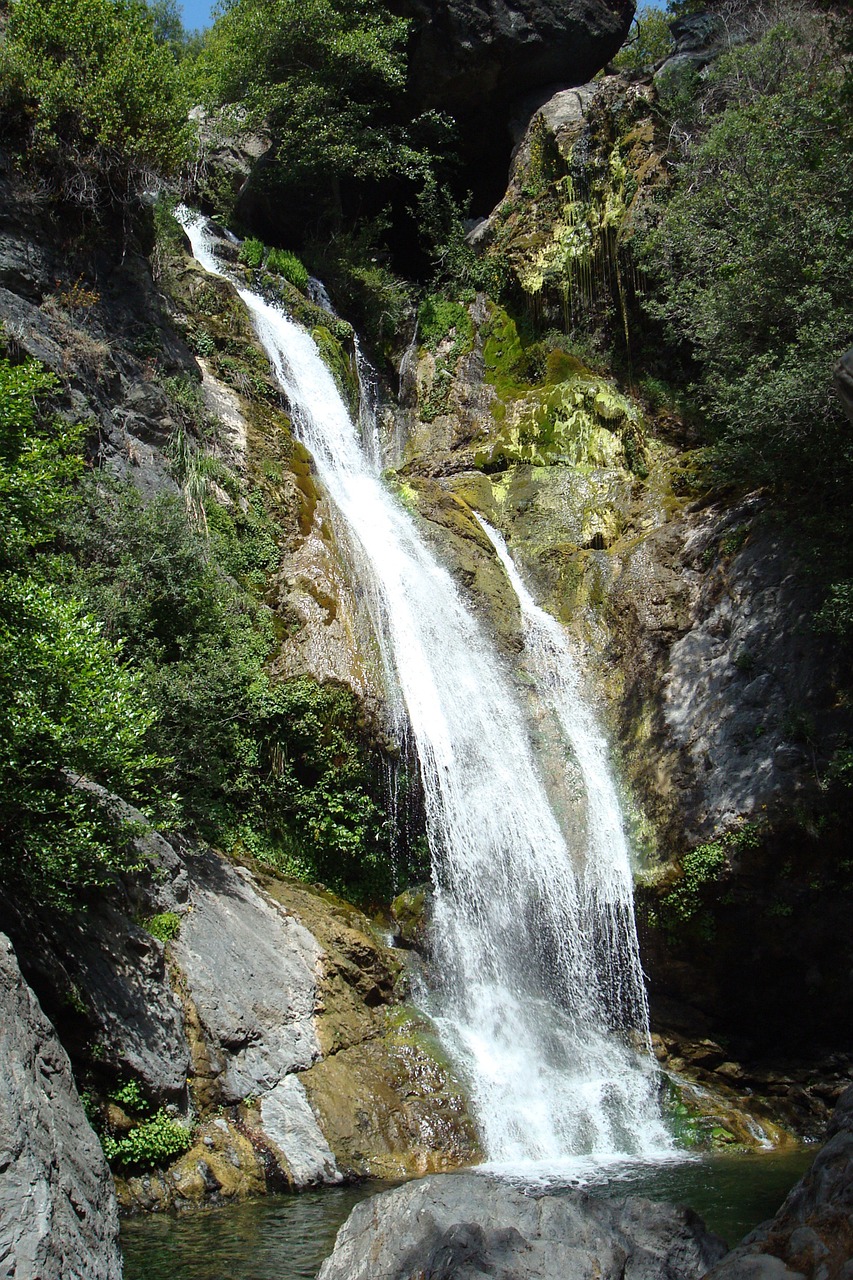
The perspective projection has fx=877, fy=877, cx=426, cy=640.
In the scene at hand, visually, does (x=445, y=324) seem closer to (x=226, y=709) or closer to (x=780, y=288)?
(x=780, y=288)

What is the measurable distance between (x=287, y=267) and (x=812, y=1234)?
23.2 metres

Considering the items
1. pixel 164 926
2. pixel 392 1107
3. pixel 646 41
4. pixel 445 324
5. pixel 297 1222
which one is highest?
pixel 646 41

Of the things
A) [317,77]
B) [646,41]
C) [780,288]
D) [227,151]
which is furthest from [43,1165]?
[646,41]

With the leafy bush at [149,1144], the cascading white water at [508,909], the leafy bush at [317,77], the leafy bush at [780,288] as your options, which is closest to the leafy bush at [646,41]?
the leafy bush at [317,77]

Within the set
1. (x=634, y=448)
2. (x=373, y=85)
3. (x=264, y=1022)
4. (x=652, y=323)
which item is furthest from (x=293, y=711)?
(x=373, y=85)

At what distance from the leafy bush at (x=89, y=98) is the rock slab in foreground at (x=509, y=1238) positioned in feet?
48.8

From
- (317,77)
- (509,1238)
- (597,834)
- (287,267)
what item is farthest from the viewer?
(317,77)

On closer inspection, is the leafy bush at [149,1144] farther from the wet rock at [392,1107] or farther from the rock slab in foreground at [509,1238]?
the rock slab in foreground at [509,1238]

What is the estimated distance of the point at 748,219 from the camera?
14609 millimetres

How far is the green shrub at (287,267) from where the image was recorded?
22875 mm

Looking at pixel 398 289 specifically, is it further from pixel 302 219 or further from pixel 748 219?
pixel 748 219

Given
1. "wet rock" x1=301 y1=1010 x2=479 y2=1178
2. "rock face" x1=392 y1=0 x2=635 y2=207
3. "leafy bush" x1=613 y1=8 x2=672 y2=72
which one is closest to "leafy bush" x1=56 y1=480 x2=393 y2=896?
"wet rock" x1=301 y1=1010 x2=479 y2=1178

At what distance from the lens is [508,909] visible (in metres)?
11.9

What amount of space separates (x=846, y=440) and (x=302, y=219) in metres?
19.1
